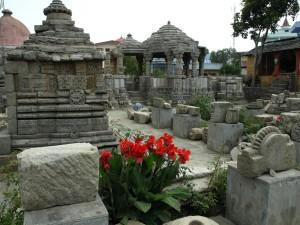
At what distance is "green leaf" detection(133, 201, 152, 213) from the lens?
2.51 meters

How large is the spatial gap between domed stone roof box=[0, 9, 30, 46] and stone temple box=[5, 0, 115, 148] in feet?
48.4

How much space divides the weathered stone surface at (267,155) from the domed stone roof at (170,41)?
1474 centimetres

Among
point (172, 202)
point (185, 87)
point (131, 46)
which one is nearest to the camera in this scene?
point (172, 202)

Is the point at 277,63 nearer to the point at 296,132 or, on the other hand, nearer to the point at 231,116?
the point at 231,116

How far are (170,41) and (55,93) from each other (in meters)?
12.7

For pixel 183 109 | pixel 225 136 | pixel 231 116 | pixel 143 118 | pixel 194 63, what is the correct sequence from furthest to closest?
pixel 194 63 < pixel 143 118 < pixel 183 109 < pixel 231 116 < pixel 225 136

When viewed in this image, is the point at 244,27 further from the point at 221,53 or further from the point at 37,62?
the point at 221,53

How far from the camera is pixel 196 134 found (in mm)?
7992

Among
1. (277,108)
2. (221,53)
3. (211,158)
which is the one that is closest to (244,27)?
(277,108)

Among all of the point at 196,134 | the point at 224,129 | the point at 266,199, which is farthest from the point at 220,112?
the point at 266,199

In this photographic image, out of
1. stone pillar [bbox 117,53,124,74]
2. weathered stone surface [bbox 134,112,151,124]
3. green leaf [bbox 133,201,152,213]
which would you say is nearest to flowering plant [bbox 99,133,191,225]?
green leaf [bbox 133,201,152,213]

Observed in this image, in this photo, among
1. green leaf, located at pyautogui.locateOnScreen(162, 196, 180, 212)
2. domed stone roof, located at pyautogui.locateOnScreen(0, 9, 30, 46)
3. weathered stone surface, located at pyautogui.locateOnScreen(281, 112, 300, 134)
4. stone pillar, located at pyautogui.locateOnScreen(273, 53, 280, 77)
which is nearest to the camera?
green leaf, located at pyautogui.locateOnScreen(162, 196, 180, 212)

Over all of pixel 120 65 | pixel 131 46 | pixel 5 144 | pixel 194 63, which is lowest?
pixel 5 144

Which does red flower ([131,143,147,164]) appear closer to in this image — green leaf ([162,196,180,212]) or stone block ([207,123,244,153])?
green leaf ([162,196,180,212])
